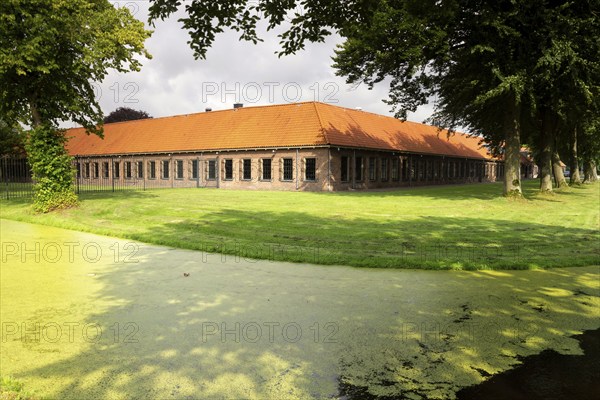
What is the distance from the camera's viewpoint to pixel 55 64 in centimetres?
1469

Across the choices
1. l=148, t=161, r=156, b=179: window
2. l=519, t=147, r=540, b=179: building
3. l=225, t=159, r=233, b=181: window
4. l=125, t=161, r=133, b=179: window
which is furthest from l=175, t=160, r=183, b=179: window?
l=519, t=147, r=540, b=179: building

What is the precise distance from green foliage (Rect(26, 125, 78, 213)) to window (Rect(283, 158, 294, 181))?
59.0 feet

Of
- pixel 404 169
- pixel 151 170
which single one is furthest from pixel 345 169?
pixel 151 170

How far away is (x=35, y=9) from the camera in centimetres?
1482

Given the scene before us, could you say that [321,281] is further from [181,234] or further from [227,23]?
[181,234]

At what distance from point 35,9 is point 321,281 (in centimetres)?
1400

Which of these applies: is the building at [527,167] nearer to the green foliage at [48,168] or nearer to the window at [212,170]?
the window at [212,170]

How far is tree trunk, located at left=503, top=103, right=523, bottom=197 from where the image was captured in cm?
2083

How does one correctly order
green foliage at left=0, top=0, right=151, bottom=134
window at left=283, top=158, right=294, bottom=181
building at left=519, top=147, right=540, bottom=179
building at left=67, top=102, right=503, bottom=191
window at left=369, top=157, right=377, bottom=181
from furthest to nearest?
building at left=519, top=147, right=540, bottom=179 → window at left=369, top=157, right=377, bottom=181 → window at left=283, top=158, right=294, bottom=181 → building at left=67, top=102, right=503, bottom=191 → green foliage at left=0, top=0, right=151, bottom=134

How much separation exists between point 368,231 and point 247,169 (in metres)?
25.0

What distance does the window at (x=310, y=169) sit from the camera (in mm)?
32094

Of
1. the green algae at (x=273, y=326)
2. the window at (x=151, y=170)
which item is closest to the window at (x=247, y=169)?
the window at (x=151, y=170)

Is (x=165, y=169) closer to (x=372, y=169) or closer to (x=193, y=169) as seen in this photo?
(x=193, y=169)

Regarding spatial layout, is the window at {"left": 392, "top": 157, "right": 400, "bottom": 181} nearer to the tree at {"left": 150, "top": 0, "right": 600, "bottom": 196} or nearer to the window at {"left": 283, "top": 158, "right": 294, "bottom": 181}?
the window at {"left": 283, "top": 158, "right": 294, "bottom": 181}
